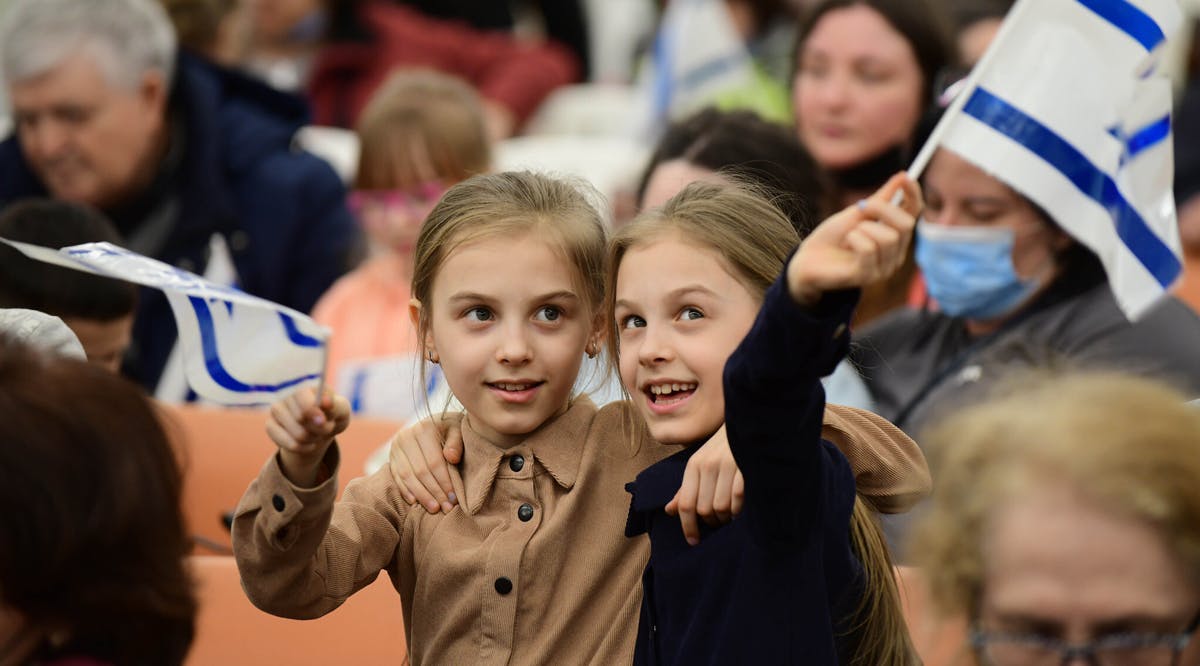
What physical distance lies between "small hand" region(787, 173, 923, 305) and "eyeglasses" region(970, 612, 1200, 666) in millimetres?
419

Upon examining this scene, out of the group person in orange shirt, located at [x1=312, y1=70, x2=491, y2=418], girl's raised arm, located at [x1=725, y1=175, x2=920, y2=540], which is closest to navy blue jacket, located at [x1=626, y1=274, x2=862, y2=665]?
girl's raised arm, located at [x1=725, y1=175, x2=920, y2=540]

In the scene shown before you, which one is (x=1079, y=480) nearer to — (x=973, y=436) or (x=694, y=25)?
(x=973, y=436)

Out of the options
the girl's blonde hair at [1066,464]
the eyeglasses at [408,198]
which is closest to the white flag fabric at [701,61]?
the eyeglasses at [408,198]

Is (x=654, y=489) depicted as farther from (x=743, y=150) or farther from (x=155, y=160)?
(x=155, y=160)

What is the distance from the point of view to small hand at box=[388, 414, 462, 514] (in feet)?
7.88

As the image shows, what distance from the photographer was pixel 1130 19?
104 inches

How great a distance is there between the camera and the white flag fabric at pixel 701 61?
637 centimetres

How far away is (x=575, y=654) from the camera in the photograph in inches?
91.8

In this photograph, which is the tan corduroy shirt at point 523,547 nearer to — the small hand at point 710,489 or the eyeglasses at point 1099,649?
the small hand at point 710,489

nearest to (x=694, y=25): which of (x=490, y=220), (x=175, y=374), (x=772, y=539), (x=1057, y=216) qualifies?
(x=175, y=374)

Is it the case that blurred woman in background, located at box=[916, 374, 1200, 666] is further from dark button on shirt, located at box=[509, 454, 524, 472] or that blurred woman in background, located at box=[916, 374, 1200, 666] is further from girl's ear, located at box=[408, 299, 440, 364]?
girl's ear, located at box=[408, 299, 440, 364]

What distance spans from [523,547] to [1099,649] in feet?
3.24

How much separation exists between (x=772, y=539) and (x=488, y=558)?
0.47 metres

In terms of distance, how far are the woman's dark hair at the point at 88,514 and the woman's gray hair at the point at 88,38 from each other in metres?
3.24
